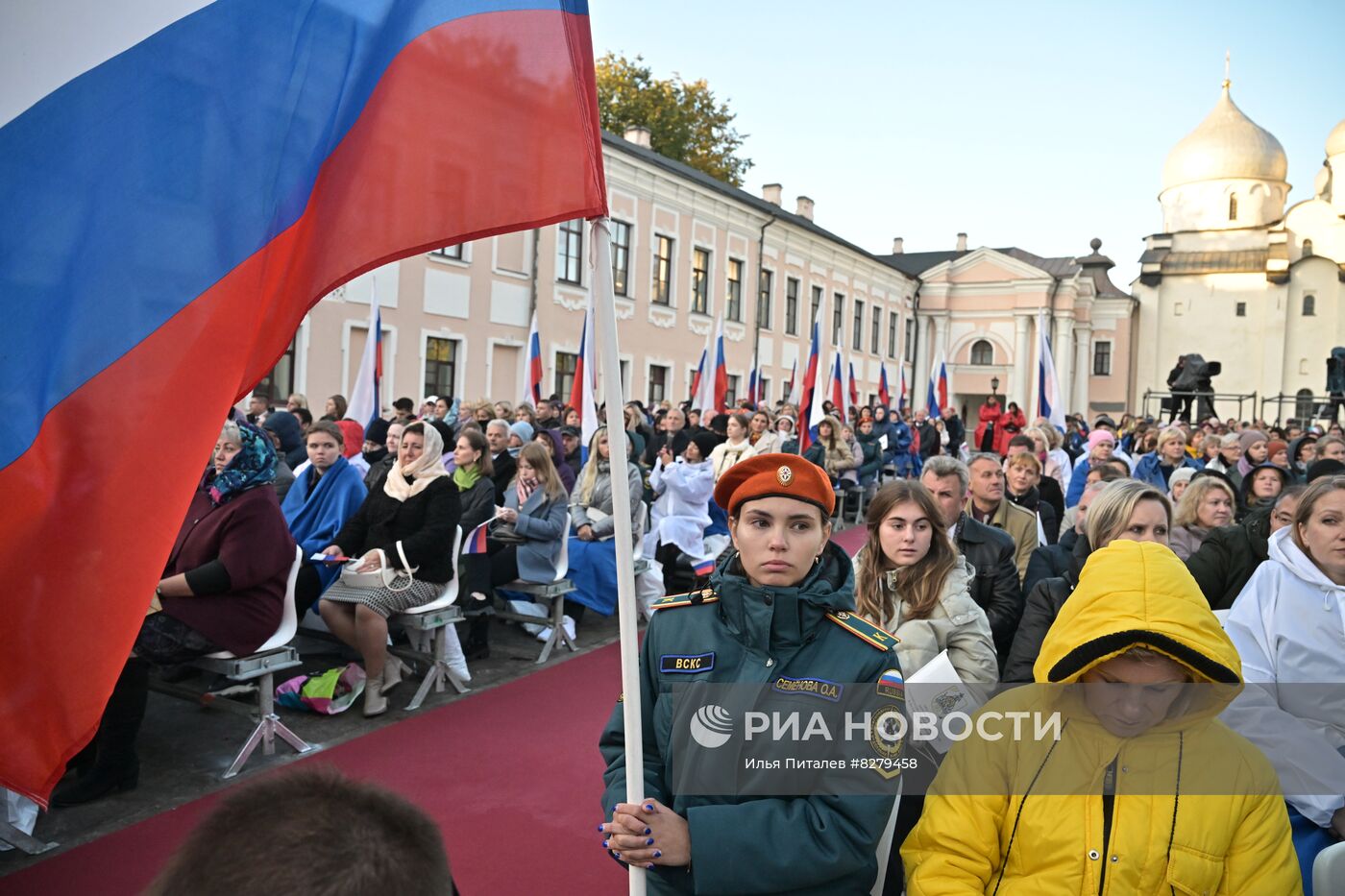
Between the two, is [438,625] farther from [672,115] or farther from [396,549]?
[672,115]

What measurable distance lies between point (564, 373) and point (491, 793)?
2081 cm

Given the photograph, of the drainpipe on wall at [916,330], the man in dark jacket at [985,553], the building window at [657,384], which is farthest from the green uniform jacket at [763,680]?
the drainpipe on wall at [916,330]

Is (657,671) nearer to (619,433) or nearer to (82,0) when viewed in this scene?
(619,433)

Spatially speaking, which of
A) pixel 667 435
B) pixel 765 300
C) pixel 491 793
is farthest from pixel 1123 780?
pixel 765 300

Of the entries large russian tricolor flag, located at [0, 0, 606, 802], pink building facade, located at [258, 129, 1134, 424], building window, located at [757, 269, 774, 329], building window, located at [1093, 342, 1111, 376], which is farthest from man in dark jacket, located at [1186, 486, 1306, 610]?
building window, located at [1093, 342, 1111, 376]

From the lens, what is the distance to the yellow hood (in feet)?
6.59

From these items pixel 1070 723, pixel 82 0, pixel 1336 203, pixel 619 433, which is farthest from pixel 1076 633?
pixel 1336 203

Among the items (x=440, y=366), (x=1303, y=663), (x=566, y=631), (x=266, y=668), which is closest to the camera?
(x=1303, y=663)

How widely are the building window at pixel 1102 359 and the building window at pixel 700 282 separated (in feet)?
104

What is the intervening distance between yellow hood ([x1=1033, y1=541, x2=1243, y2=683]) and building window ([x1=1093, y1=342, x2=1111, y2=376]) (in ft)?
183

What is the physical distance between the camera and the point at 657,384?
29375mm

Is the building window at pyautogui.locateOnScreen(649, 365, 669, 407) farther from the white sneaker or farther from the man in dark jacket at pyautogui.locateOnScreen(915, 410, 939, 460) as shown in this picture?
the white sneaker

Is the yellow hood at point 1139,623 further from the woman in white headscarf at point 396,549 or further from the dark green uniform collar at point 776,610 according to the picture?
the woman in white headscarf at point 396,549

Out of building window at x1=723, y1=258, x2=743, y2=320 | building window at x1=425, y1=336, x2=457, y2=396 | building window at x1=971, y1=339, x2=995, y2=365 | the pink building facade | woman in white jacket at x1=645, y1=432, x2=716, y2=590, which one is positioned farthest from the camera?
building window at x1=971, y1=339, x2=995, y2=365
